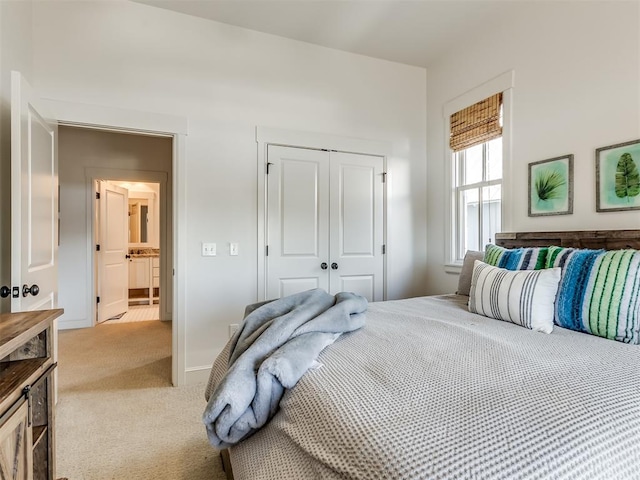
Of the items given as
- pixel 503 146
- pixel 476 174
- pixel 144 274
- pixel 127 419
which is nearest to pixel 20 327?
pixel 127 419

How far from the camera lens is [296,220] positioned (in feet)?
10.1

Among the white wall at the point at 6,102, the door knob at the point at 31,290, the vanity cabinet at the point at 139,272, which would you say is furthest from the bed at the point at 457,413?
the vanity cabinet at the point at 139,272

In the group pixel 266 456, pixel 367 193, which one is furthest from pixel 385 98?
pixel 266 456

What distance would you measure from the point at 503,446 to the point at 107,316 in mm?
5408

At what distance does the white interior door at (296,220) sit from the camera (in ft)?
9.79

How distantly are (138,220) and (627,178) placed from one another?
744cm

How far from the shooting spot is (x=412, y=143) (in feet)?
11.7

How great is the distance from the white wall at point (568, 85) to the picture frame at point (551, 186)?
0.04 m

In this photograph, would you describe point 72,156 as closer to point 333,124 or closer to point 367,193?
point 333,124

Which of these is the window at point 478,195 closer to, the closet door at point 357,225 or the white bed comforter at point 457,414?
the closet door at point 357,225

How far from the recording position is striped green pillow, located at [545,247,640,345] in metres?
1.43

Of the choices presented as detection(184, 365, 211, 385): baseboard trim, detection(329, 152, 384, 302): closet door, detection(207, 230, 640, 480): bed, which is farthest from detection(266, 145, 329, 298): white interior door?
detection(207, 230, 640, 480): bed

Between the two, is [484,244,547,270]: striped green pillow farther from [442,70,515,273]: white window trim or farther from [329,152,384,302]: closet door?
[329,152,384,302]: closet door

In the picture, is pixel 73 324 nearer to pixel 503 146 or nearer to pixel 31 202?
pixel 31 202
